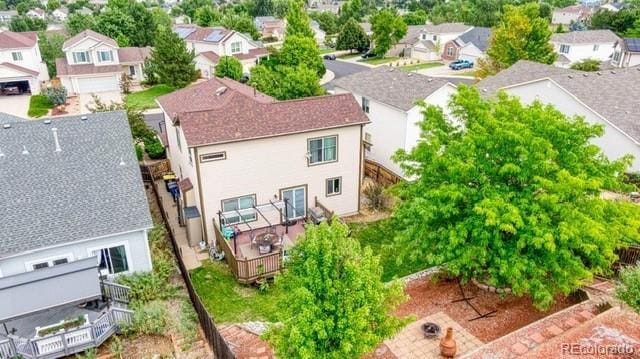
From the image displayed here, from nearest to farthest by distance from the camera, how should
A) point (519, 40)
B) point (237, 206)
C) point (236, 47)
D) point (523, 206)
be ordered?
1. point (523, 206)
2. point (237, 206)
3. point (519, 40)
4. point (236, 47)

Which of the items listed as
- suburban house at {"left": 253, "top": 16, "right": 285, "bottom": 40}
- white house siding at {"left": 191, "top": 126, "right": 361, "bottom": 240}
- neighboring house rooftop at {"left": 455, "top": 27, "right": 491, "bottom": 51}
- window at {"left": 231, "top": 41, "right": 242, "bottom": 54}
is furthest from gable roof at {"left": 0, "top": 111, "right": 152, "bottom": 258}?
suburban house at {"left": 253, "top": 16, "right": 285, "bottom": 40}

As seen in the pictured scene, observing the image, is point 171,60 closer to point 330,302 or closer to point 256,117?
point 256,117

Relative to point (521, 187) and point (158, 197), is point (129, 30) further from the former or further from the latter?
point (521, 187)

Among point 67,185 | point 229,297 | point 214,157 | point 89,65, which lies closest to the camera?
point 67,185

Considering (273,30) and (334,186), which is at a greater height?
(273,30)

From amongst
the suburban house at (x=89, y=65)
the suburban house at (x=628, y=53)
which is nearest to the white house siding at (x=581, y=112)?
the suburban house at (x=628, y=53)

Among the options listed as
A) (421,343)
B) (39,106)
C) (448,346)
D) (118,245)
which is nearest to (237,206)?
(118,245)

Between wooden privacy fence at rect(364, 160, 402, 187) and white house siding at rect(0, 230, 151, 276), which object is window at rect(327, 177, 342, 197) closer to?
wooden privacy fence at rect(364, 160, 402, 187)
